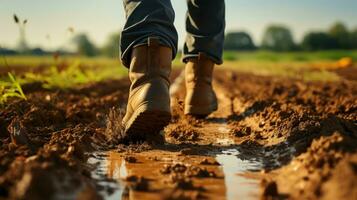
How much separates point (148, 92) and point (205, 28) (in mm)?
1229

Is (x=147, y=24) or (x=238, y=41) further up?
(x=238, y=41)

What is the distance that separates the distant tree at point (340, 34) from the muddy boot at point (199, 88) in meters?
49.0

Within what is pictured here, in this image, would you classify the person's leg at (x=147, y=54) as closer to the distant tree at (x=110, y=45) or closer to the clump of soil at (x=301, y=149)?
the clump of soil at (x=301, y=149)

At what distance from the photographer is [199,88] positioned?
4109 millimetres

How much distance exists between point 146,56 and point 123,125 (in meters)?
0.38

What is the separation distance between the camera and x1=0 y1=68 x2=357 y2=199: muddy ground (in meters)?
1.74

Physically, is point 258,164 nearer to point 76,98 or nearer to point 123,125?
point 123,125

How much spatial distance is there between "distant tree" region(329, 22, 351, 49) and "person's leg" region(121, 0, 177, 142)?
164 ft

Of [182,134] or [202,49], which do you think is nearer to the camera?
[182,134]

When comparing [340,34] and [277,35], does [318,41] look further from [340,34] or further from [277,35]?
[277,35]

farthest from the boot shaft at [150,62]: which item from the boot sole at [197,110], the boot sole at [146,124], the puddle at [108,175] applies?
the boot sole at [197,110]

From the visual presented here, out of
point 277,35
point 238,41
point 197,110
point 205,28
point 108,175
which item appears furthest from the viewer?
point 277,35

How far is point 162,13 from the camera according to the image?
9.76ft

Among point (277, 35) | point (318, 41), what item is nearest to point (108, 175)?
point (318, 41)
